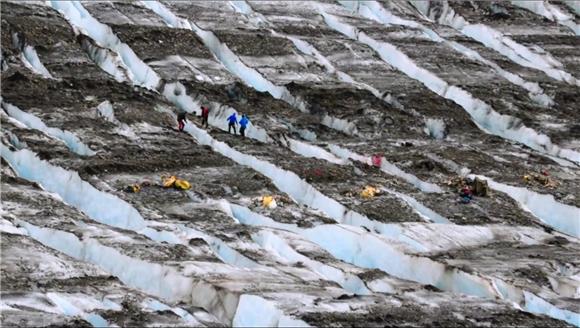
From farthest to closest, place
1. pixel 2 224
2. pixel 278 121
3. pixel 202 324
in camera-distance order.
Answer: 1. pixel 278 121
2. pixel 2 224
3. pixel 202 324

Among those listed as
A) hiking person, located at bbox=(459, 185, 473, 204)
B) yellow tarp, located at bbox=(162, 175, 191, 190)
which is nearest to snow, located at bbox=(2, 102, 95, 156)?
yellow tarp, located at bbox=(162, 175, 191, 190)

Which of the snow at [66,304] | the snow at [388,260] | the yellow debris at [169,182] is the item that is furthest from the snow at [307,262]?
the snow at [66,304]

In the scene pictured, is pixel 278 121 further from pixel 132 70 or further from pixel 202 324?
pixel 202 324

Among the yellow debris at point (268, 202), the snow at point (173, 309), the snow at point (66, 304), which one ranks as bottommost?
the yellow debris at point (268, 202)

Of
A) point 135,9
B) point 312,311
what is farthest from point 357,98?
point 312,311

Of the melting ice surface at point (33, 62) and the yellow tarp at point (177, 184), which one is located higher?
the yellow tarp at point (177, 184)

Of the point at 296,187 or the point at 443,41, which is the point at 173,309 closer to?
the point at 296,187

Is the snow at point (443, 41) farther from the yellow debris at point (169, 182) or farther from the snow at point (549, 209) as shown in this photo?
the yellow debris at point (169, 182)
